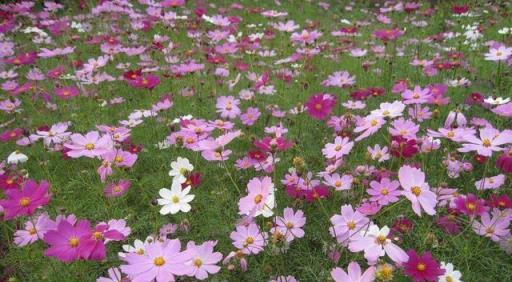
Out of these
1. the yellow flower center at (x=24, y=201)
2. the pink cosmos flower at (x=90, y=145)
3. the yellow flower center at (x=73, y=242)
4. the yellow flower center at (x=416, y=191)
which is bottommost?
the pink cosmos flower at (x=90, y=145)

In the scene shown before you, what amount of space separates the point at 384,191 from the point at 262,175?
0.67m

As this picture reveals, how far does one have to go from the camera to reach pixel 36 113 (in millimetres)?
2928

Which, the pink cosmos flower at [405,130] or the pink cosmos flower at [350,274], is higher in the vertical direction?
the pink cosmos flower at [405,130]

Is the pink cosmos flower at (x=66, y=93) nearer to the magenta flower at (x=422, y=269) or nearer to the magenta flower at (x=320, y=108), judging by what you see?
the magenta flower at (x=320, y=108)

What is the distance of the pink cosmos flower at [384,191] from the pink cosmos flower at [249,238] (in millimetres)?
364

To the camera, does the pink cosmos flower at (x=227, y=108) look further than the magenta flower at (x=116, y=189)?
Yes

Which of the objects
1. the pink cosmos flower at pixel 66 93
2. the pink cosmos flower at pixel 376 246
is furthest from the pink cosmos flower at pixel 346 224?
the pink cosmos flower at pixel 66 93

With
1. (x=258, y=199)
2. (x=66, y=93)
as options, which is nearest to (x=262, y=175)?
(x=258, y=199)

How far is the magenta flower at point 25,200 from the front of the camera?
1312 millimetres

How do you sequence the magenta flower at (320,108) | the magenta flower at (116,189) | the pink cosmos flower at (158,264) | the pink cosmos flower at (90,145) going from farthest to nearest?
the magenta flower at (320,108) < the magenta flower at (116,189) < the pink cosmos flower at (90,145) < the pink cosmos flower at (158,264)

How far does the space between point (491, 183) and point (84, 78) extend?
2464mm

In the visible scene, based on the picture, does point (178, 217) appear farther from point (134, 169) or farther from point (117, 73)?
point (117, 73)

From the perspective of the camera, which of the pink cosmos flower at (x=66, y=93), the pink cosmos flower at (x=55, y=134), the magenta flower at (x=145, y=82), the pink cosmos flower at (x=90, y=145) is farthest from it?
the pink cosmos flower at (x=66, y=93)

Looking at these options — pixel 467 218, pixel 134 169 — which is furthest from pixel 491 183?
pixel 134 169
